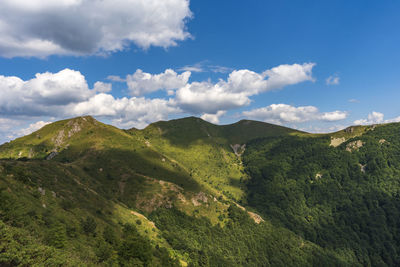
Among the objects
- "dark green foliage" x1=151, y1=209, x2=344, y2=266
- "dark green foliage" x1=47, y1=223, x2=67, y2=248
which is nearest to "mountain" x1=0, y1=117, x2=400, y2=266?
"dark green foliage" x1=47, y1=223, x2=67, y2=248

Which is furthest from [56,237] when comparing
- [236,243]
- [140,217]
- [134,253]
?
[236,243]

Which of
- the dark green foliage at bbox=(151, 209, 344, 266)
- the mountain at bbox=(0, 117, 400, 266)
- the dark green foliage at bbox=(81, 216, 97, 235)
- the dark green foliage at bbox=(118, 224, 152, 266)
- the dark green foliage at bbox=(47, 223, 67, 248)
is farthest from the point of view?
the dark green foliage at bbox=(151, 209, 344, 266)

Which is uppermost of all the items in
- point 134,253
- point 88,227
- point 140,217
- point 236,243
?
point 88,227

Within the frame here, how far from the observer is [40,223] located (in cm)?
3459

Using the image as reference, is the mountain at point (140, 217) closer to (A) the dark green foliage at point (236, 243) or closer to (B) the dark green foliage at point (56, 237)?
(B) the dark green foliage at point (56, 237)

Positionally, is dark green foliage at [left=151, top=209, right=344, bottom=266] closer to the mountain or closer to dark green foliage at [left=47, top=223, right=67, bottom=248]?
the mountain

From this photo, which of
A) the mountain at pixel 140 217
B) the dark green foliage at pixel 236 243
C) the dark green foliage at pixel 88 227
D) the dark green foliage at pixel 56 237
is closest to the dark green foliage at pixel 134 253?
the mountain at pixel 140 217

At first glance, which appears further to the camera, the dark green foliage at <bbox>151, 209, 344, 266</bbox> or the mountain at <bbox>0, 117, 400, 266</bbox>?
the dark green foliage at <bbox>151, 209, 344, 266</bbox>

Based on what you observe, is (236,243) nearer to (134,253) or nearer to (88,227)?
(134,253)

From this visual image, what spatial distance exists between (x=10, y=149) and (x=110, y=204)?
12153cm

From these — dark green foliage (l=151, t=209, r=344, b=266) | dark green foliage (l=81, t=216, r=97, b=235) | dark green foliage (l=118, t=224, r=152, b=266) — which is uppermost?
dark green foliage (l=81, t=216, r=97, b=235)

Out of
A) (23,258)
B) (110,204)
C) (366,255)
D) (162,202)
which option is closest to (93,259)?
(23,258)

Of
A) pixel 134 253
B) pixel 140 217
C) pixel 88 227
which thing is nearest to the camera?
pixel 134 253

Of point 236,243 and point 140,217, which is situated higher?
point 140,217
